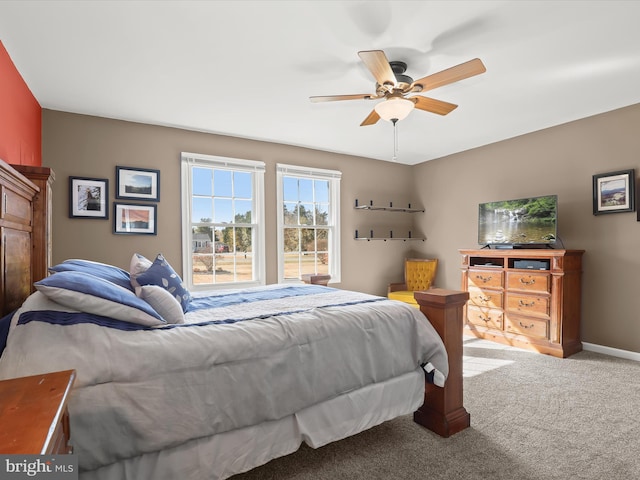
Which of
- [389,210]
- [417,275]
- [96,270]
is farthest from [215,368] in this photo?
[389,210]

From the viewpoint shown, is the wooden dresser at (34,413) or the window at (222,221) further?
the window at (222,221)

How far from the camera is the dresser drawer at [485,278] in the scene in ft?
13.6

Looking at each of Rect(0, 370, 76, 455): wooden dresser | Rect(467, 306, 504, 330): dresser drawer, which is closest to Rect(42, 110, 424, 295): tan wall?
Rect(467, 306, 504, 330): dresser drawer

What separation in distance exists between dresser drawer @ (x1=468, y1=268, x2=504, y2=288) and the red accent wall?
4711 mm

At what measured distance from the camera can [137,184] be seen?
381 cm

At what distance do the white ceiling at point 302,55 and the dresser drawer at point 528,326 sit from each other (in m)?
2.23

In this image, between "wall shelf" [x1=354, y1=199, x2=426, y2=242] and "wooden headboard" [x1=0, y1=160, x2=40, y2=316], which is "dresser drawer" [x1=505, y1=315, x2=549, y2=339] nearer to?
"wall shelf" [x1=354, y1=199, x2=426, y2=242]

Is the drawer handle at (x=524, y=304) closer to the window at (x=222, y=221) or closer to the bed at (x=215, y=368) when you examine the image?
the bed at (x=215, y=368)

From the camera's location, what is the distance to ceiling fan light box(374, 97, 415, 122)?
261 cm

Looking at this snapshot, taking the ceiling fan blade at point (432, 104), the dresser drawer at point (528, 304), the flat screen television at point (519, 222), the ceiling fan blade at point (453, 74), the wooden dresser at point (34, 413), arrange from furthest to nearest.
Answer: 1. the flat screen television at point (519, 222)
2. the dresser drawer at point (528, 304)
3. the ceiling fan blade at point (432, 104)
4. the ceiling fan blade at point (453, 74)
5. the wooden dresser at point (34, 413)

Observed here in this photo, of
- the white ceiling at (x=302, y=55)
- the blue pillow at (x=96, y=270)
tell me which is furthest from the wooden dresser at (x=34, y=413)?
the white ceiling at (x=302, y=55)

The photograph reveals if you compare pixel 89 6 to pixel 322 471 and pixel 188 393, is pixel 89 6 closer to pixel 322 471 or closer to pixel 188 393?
pixel 188 393

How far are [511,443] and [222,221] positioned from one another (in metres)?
3.64

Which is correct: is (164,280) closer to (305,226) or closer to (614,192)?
(305,226)
